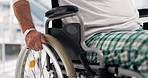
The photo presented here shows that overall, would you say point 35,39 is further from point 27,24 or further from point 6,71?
point 6,71

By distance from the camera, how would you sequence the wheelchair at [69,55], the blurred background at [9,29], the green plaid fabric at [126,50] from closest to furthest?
the green plaid fabric at [126,50]
the wheelchair at [69,55]
the blurred background at [9,29]

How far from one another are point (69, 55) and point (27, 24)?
250 millimetres

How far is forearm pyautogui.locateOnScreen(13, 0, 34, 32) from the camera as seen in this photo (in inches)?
44.8

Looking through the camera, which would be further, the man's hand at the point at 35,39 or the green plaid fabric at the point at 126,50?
the man's hand at the point at 35,39

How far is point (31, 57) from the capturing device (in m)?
1.31

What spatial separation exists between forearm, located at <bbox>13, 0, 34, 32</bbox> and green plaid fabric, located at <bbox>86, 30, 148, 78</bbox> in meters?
0.33

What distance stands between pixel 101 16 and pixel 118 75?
403 millimetres

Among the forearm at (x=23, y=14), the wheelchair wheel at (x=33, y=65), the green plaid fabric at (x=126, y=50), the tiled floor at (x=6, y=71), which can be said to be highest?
the forearm at (x=23, y=14)

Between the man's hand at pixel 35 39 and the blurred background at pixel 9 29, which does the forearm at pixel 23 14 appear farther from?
the blurred background at pixel 9 29

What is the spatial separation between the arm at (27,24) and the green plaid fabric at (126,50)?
9.5 inches

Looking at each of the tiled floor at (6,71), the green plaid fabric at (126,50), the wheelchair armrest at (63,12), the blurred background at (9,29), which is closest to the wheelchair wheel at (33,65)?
the wheelchair armrest at (63,12)

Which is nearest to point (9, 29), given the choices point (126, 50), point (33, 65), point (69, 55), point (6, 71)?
point (6, 71)

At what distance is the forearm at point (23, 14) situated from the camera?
1137 millimetres

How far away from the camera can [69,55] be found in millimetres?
1114
